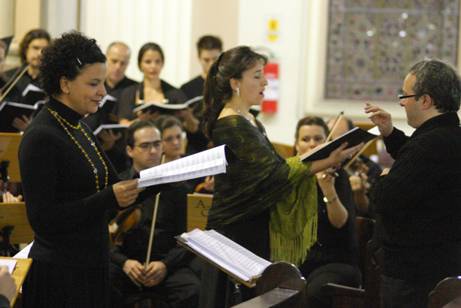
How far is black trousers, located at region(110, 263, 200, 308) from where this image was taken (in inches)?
214

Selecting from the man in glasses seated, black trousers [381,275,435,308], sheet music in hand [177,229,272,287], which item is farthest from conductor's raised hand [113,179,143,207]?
black trousers [381,275,435,308]

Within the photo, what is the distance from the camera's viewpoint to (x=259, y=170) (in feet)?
14.2

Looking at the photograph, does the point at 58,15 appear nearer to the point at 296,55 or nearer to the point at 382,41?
the point at 296,55

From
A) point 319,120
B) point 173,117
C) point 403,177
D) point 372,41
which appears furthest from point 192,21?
point 403,177

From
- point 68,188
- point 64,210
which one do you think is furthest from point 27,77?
point 64,210

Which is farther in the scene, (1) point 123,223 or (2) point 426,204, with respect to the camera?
(1) point 123,223

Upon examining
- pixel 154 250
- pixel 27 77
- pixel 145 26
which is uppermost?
pixel 145 26

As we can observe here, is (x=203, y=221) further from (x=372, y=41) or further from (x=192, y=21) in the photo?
(x=372, y=41)

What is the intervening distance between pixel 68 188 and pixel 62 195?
0.11 ft

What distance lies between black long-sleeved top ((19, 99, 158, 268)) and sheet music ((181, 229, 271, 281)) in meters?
0.30

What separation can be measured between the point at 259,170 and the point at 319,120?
5.06ft

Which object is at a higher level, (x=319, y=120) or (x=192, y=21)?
(x=192, y=21)

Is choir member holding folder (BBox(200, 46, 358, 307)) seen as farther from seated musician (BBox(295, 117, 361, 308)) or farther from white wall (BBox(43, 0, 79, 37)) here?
white wall (BBox(43, 0, 79, 37))

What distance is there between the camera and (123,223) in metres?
5.59
